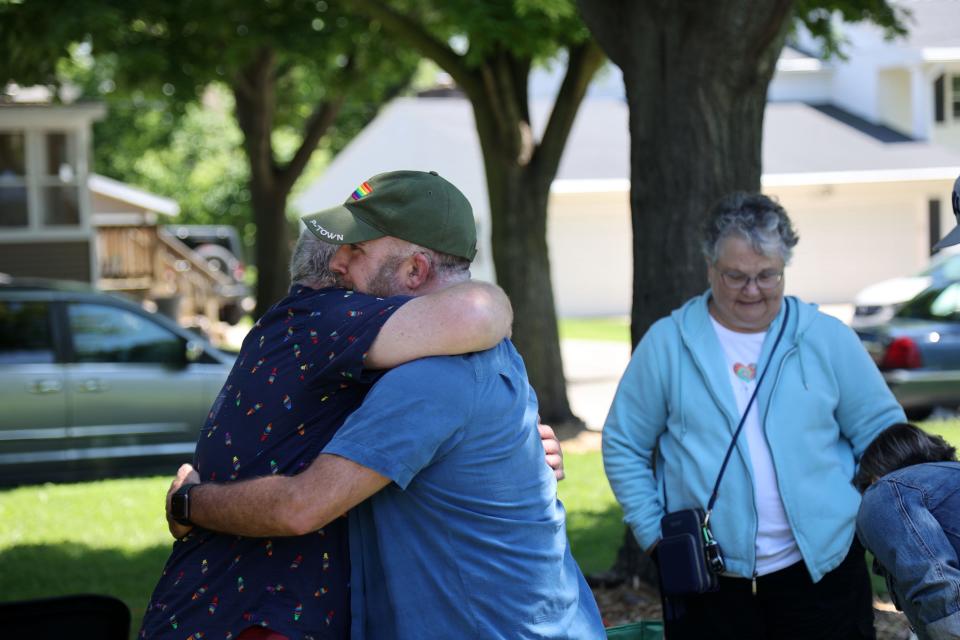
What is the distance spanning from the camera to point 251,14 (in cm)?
1398

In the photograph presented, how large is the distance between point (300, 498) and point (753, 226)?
1.82 metres

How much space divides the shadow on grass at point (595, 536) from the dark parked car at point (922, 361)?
180 inches

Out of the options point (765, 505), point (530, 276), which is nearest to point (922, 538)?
point (765, 505)

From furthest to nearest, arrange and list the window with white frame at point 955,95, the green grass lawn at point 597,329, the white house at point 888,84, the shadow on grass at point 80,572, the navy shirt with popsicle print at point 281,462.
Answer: the window with white frame at point 955,95, the white house at point 888,84, the green grass lawn at point 597,329, the shadow on grass at point 80,572, the navy shirt with popsicle print at point 281,462

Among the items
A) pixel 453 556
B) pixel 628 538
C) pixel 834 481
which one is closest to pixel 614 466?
pixel 834 481

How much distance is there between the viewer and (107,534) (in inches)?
312

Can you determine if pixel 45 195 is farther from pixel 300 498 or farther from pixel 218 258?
pixel 300 498

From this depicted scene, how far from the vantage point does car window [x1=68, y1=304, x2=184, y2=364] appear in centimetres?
1016

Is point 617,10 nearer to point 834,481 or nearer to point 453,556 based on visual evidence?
point 834,481

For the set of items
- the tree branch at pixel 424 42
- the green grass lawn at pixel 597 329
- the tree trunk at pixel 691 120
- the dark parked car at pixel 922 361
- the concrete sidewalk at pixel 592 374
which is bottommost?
the green grass lawn at pixel 597 329

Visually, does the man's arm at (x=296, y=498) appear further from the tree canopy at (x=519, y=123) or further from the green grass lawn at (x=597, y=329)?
the green grass lawn at (x=597, y=329)

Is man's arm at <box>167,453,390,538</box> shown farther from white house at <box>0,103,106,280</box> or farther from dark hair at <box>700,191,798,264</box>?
white house at <box>0,103,106,280</box>

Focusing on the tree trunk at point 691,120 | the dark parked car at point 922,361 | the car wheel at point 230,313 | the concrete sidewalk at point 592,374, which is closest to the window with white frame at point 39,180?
the car wheel at point 230,313

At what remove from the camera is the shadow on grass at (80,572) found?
643cm
